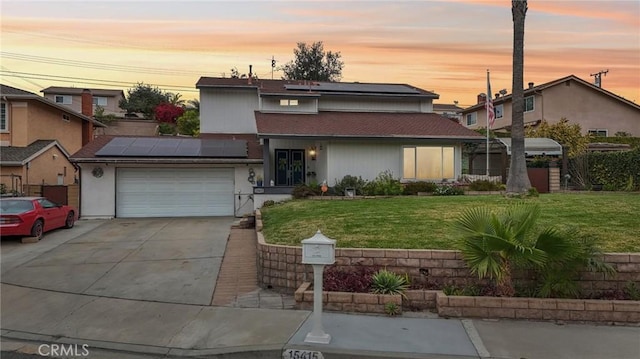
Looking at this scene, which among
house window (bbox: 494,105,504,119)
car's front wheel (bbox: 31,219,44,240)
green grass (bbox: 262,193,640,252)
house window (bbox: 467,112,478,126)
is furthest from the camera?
house window (bbox: 467,112,478,126)

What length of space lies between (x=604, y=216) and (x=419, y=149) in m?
10.5

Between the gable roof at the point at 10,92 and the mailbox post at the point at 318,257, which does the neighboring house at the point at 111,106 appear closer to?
the gable roof at the point at 10,92

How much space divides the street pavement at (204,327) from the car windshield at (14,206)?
3.85m

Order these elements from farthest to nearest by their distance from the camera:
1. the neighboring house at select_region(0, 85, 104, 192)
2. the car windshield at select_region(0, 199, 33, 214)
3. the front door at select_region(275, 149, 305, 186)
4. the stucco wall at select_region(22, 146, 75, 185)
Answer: the front door at select_region(275, 149, 305, 186)
the stucco wall at select_region(22, 146, 75, 185)
the neighboring house at select_region(0, 85, 104, 192)
the car windshield at select_region(0, 199, 33, 214)

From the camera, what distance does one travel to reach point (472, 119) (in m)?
42.3

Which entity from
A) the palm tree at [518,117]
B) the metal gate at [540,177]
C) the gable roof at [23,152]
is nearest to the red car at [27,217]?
the gable roof at [23,152]

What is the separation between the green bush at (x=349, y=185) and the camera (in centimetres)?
1820

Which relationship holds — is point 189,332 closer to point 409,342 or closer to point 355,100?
point 409,342

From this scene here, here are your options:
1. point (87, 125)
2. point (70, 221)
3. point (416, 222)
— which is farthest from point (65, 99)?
point (416, 222)

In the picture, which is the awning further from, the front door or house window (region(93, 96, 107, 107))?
house window (region(93, 96, 107, 107))

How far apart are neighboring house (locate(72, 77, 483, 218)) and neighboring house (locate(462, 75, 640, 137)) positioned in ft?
54.7

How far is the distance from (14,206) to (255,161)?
30.4ft

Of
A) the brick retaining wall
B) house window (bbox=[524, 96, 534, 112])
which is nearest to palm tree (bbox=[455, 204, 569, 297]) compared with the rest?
the brick retaining wall

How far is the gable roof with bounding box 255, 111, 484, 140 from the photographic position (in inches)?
755
